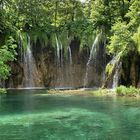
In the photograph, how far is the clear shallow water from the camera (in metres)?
13.7

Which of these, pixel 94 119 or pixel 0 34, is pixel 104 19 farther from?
pixel 94 119

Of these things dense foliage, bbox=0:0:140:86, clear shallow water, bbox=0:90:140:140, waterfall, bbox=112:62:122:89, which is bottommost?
→ clear shallow water, bbox=0:90:140:140

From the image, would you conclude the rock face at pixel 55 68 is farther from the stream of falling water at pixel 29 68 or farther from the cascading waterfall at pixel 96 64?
the cascading waterfall at pixel 96 64

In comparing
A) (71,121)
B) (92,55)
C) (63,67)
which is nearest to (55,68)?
(63,67)

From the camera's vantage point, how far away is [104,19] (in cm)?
4722

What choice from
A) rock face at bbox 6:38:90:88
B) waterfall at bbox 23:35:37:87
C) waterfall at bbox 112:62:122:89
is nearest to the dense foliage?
rock face at bbox 6:38:90:88

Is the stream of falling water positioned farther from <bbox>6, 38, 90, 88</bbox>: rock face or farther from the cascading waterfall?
the cascading waterfall

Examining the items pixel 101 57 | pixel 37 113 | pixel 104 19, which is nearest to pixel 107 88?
pixel 101 57

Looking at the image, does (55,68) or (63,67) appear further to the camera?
(63,67)

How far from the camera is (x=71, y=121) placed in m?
17.0

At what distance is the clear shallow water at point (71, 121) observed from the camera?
1366cm

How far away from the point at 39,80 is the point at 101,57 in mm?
7138

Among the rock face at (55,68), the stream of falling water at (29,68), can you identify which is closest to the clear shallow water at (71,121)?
the stream of falling water at (29,68)

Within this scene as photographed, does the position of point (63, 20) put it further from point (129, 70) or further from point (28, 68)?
point (129, 70)
